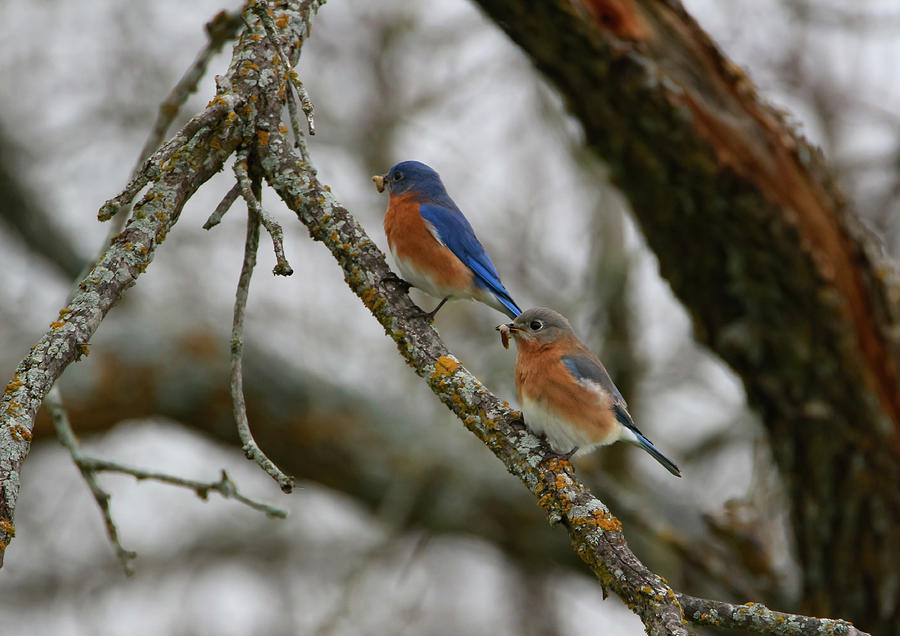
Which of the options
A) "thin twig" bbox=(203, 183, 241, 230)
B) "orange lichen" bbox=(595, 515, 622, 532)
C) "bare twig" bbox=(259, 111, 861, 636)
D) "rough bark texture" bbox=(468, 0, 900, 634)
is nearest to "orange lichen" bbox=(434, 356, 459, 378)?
"bare twig" bbox=(259, 111, 861, 636)

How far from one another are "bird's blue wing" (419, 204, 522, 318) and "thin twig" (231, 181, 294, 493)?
1.74m

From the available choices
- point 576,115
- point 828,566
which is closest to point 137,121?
point 576,115

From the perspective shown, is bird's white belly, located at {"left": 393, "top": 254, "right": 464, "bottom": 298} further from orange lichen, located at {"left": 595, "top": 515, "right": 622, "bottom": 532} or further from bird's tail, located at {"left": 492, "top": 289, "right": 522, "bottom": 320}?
orange lichen, located at {"left": 595, "top": 515, "right": 622, "bottom": 532}

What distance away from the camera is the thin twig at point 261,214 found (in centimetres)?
246

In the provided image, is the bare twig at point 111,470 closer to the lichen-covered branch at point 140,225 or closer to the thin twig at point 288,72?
the lichen-covered branch at point 140,225

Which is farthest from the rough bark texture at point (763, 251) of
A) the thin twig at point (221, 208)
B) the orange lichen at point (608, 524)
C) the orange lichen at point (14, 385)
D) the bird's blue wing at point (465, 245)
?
the orange lichen at point (14, 385)

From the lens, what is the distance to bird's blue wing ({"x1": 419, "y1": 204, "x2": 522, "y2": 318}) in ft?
14.7

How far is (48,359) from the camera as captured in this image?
7.41 feet

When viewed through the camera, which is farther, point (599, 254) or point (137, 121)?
point (137, 121)

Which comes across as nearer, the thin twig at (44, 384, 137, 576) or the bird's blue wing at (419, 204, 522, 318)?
the thin twig at (44, 384, 137, 576)

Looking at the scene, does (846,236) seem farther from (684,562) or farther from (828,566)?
(684,562)

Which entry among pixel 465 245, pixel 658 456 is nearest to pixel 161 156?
pixel 465 245

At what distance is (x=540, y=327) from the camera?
4277mm

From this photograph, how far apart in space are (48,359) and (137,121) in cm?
712
